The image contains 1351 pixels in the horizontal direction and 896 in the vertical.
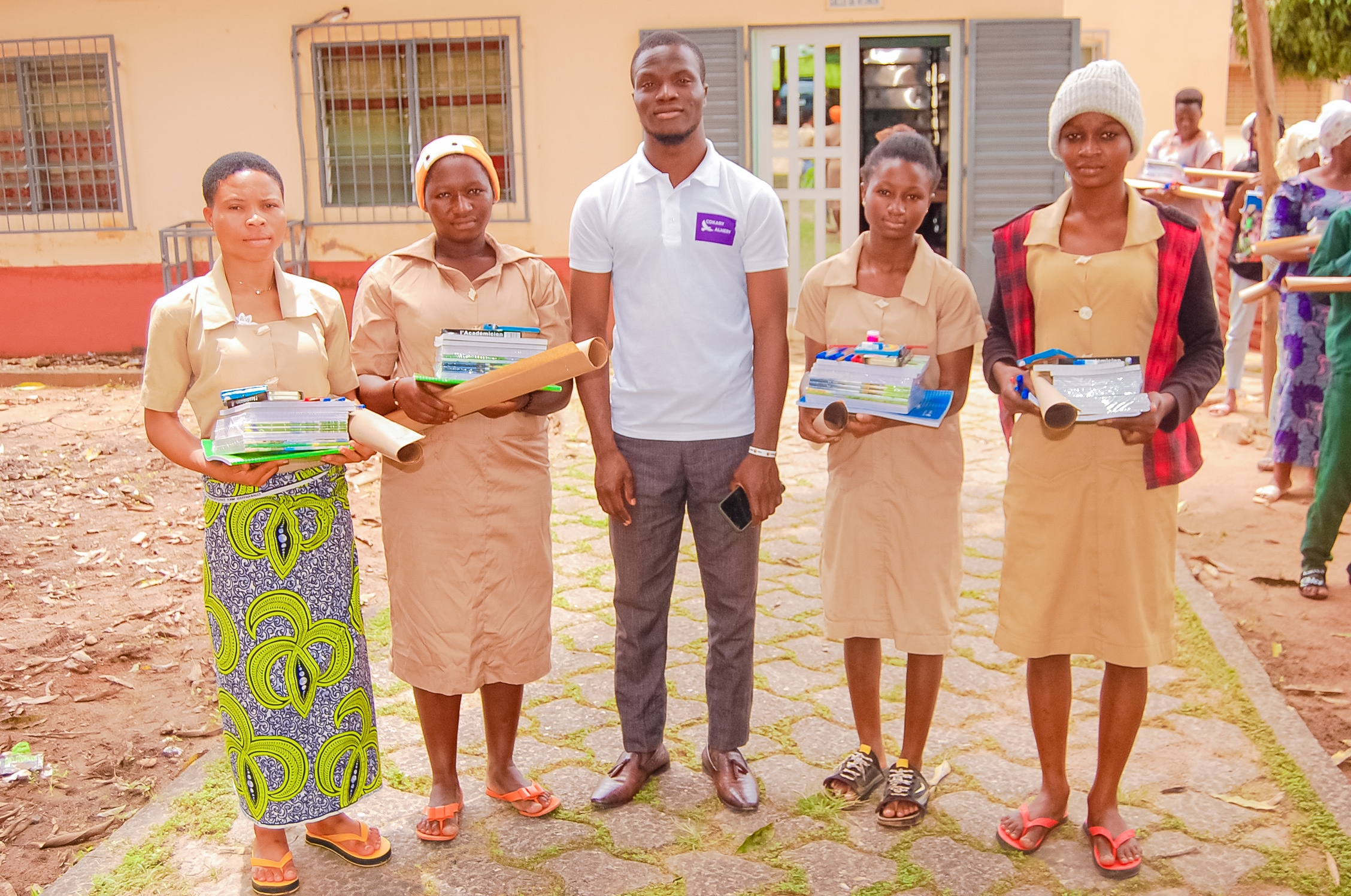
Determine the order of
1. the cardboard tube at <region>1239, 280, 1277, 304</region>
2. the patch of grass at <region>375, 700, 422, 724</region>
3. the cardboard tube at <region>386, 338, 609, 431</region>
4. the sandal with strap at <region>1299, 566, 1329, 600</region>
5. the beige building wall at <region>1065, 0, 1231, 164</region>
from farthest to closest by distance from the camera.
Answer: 1. the beige building wall at <region>1065, 0, 1231, 164</region>
2. the cardboard tube at <region>1239, 280, 1277, 304</region>
3. the sandal with strap at <region>1299, 566, 1329, 600</region>
4. the patch of grass at <region>375, 700, 422, 724</region>
5. the cardboard tube at <region>386, 338, 609, 431</region>

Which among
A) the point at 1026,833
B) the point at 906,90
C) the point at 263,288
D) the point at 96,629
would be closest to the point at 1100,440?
the point at 1026,833

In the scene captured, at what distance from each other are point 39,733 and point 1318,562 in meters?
5.36

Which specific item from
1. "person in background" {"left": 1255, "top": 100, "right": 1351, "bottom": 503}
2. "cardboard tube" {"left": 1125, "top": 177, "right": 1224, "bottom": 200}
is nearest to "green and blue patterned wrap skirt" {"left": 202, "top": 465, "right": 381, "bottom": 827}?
"person in background" {"left": 1255, "top": 100, "right": 1351, "bottom": 503}

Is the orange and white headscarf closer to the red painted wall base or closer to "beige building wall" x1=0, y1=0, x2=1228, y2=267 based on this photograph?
"beige building wall" x1=0, y1=0, x2=1228, y2=267

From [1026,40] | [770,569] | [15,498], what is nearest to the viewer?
[770,569]

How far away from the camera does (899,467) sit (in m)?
3.32

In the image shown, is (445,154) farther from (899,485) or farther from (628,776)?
(628,776)

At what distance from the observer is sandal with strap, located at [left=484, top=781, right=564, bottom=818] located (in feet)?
11.4

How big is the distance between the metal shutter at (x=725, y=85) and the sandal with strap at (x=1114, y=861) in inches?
326

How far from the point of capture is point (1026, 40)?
34.4 ft

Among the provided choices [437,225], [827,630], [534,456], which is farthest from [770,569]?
[437,225]

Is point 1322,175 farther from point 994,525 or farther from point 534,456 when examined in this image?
point 534,456

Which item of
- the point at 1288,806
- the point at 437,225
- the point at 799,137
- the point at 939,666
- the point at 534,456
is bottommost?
the point at 1288,806

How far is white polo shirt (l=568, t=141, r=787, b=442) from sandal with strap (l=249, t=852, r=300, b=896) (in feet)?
5.04
